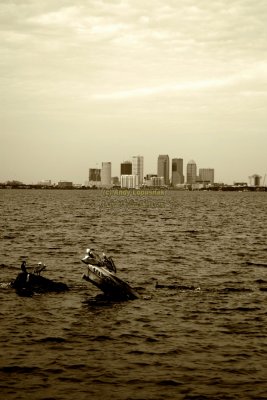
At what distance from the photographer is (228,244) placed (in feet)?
166

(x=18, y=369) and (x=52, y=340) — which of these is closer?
(x=18, y=369)

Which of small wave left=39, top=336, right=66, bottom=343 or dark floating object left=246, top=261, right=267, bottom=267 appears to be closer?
small wave left=39, top=336, right=66, bottom=343

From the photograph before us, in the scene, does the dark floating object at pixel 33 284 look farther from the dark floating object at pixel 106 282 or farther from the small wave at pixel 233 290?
the small wave at pixel 233 290

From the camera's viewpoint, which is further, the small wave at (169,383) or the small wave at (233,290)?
the small wave at (233,290)

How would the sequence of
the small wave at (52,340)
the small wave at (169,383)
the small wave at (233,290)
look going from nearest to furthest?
the small wave at (169,383), the small wave at (52,340), the small wave at (233,290)

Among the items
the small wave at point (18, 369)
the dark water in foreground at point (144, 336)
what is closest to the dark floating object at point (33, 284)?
the dark water in foreground at point (144, 336)

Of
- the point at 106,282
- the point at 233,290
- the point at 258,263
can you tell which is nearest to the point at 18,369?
the point at 106,282

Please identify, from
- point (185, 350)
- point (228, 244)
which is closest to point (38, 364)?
point (185, 350)

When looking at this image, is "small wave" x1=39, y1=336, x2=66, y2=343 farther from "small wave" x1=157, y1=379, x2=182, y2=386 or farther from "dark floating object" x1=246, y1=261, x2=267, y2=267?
"dark floating object" x1=246, y1=261, x2=267, y2=267

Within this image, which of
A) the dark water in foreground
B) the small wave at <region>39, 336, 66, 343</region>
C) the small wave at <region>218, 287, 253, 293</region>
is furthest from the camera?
the small wave at <region>218, 287, 253, 293</region>

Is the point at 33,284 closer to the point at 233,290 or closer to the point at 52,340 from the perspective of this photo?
the point at 52,340

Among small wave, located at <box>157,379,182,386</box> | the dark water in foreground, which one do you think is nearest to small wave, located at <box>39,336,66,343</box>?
the dark water in foreground

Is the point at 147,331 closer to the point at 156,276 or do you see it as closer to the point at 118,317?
the point at 118,317

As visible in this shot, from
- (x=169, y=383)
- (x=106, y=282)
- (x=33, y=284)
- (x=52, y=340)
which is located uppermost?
(x=106, y=282)
